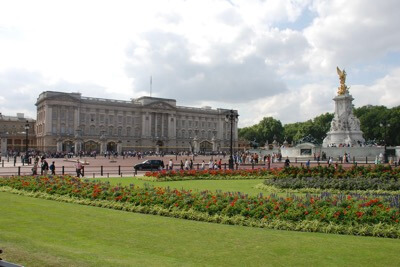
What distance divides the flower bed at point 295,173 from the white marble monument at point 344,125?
35440mm

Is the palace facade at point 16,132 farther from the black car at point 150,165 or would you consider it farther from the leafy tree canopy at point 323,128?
the black car at point 150,165

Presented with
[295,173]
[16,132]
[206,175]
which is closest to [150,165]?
[206,175]

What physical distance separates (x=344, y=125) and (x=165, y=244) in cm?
5609

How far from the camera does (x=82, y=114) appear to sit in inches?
4596

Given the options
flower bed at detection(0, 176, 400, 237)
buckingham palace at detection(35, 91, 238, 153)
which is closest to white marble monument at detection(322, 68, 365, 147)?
flower bed at detection(0, 176, 400, 237)

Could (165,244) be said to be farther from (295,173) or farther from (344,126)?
(344,126)

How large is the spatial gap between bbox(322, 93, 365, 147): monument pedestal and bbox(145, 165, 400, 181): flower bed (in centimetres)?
3546

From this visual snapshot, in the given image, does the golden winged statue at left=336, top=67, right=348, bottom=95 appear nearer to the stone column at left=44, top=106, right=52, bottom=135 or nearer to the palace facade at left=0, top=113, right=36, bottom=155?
the stone column at left=44, top=106, right=52, bottom=135

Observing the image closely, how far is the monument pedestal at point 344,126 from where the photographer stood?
59031 mm

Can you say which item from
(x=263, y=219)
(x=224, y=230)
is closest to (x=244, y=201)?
(x=263, y=219)

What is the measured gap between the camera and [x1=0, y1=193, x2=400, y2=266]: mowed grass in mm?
6816

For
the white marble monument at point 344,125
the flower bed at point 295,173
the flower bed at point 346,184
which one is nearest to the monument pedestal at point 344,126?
the white marble monument at point 344,125

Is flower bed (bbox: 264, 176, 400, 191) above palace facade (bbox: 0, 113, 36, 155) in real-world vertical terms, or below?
below

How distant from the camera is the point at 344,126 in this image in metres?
59.7
